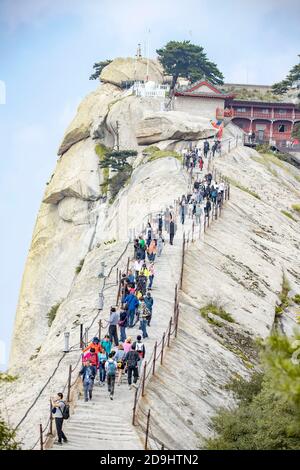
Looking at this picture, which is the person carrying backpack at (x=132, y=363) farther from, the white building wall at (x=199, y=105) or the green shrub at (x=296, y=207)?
the white building wall at (x=199, y=105)

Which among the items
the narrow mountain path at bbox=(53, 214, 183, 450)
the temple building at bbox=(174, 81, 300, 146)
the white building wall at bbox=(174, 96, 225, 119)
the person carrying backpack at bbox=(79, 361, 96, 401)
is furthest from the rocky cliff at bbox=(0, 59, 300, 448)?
the temple building at bbox=(174, 81, 300, 146)

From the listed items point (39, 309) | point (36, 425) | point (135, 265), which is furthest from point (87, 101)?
point (36, 425)

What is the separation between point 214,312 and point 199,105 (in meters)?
52.6

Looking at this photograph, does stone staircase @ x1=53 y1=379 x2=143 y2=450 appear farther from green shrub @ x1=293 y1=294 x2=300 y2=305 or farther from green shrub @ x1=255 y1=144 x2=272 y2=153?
green shrub @ x1=255 y1=144 x2=272 y2=153

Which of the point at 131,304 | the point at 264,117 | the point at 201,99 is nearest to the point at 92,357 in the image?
the point at 131,304

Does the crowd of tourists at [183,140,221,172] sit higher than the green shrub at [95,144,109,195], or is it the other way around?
the crowd of tourists at [183,140,221,172]

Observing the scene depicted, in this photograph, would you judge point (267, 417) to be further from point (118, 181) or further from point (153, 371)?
point (118, 181)

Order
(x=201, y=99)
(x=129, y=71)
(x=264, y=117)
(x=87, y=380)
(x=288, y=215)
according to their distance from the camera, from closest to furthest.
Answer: (x=87, y=380) → (x=288, y=215) → (x=201, y=99) → (x=264, y=117) → (x=129, y=71)

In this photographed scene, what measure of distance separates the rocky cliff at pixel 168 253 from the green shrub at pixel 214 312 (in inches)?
14.5

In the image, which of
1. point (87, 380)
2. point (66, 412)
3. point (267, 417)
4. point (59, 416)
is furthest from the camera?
point (87, 380)

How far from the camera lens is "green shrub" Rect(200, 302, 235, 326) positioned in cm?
3434

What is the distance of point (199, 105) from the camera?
85188 millimetres

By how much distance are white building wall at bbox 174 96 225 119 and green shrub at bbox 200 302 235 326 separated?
50.5m
